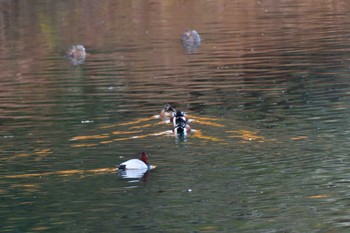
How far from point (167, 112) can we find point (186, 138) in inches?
100

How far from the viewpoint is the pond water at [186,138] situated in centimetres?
1803

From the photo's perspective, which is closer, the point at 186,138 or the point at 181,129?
the point at 186,138

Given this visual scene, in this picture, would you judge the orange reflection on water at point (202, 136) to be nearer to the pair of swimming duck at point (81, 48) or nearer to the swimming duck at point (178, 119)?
the swimming duck at point (178, 119)

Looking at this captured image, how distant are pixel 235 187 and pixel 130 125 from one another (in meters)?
7.11

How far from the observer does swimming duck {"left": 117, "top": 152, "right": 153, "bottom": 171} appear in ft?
68.5

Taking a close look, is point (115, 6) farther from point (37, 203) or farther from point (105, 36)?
point (37, 203)

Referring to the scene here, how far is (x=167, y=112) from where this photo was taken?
26.7 m

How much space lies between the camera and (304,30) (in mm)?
46188

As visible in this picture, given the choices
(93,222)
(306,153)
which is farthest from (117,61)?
(93,222)

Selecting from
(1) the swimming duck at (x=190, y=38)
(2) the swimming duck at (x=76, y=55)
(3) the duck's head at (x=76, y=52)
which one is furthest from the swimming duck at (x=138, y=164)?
(1) the swimming duck at (x=190, y=38)

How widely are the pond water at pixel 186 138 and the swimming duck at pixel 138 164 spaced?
0.70 ft

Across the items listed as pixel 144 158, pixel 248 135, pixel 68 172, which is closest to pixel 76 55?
pixel 248 135

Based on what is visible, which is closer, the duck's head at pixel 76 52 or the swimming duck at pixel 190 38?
the duck's head at pixel 76 52

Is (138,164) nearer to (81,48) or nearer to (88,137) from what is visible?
(88,137)
